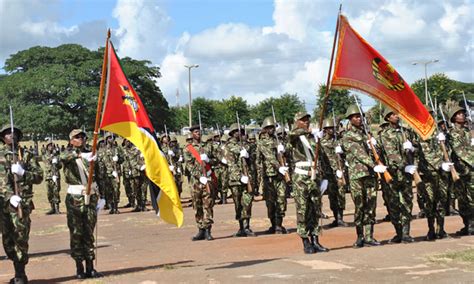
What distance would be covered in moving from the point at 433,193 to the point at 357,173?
172 centimetres

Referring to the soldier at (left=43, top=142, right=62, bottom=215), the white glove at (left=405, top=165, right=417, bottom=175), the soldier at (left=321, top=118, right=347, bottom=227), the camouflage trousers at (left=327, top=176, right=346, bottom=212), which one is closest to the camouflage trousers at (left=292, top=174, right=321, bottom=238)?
the white glove at (left=405, top=165, right=417, bottom=175)

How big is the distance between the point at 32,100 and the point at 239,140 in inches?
1590

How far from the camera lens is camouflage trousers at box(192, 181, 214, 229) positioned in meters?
12.4

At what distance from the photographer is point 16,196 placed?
880cm

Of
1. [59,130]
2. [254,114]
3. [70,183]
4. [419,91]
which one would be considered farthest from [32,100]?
A: [70,183]

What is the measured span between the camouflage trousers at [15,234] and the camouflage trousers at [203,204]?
164 inches

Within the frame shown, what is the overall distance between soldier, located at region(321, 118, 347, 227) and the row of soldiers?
25 millimetres

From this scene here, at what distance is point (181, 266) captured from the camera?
31.7 feet

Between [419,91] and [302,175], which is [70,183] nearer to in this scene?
[302,175]

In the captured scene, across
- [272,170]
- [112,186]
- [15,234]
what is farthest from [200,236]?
[112,186]

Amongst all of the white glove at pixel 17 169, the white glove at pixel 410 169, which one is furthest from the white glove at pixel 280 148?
the white glove at pixel 17 169

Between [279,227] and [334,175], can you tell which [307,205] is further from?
[334,175]

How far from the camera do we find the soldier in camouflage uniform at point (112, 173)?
1959 centimetres

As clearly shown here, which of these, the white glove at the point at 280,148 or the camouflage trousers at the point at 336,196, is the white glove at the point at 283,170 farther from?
the camouflage trousers at the point at 336,196
